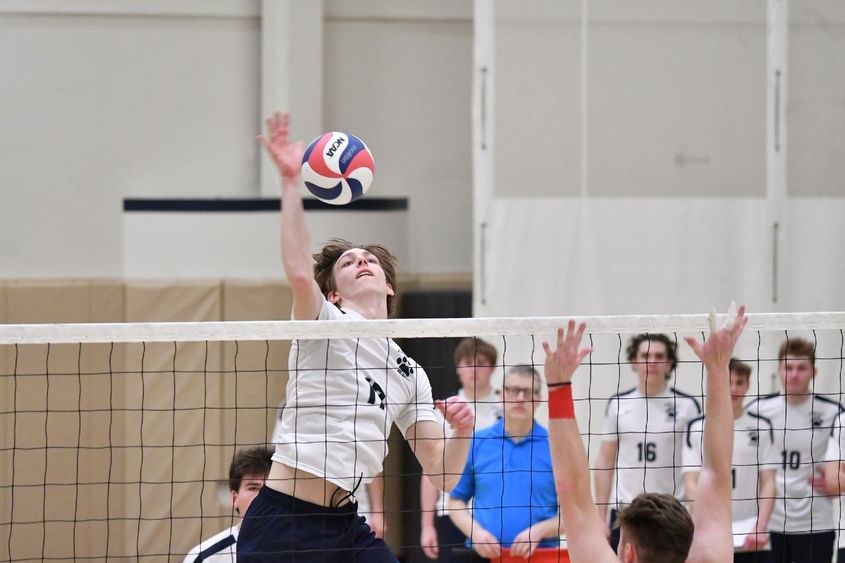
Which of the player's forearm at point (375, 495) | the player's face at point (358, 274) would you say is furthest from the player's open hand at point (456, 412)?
the player's forearm at point (375, 495)

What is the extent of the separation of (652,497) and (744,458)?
417 centimetres

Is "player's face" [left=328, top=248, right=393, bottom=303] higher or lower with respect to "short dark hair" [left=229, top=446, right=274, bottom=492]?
higher

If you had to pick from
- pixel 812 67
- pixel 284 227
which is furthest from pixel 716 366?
pixel 812 67

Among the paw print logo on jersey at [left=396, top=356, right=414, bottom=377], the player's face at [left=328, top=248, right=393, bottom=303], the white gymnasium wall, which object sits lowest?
the paw print logo on jersey at [left=396, top=356, right=414, bottom=377]

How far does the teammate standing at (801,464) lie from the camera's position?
6883 mm

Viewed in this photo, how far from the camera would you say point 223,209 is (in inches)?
381

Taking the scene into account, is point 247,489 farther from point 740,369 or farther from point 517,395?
point 740,369

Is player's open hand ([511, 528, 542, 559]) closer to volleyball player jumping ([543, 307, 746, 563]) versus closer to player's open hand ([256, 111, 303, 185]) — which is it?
volleyball player jumping ([543, 307, 746, 563])

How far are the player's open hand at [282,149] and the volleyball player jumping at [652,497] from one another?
1173mm

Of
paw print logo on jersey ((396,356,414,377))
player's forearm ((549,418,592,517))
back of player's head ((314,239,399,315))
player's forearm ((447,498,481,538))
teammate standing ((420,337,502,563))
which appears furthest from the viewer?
teammate standing ((420,337,502,563))

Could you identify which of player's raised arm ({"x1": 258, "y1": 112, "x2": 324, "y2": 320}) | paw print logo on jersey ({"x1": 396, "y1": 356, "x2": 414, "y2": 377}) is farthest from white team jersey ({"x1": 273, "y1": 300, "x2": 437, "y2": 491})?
player's raised arm ({"x1": 258, "y1": 112, "x2": 324, "y2": 320})

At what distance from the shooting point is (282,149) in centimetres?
405

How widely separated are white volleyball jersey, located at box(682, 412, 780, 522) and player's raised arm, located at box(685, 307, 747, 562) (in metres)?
3.35

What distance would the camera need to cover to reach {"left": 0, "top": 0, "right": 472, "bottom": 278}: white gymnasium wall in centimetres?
1056
